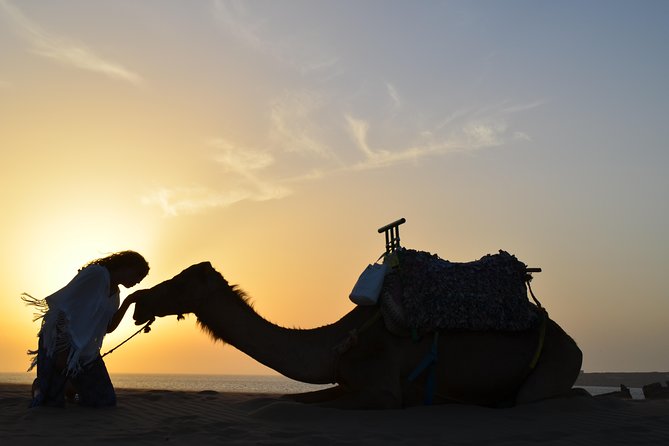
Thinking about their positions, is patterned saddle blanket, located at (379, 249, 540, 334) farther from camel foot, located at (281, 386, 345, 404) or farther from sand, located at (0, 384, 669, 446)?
camel foot, located at (281, 386, 345, 404)

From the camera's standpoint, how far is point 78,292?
7.74m

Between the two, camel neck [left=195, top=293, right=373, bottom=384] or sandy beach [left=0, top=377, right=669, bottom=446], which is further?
camel neck [left=195, top=293, right=373, bottom=384]

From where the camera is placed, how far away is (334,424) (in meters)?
6.45

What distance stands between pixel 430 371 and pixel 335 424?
205 centimetres

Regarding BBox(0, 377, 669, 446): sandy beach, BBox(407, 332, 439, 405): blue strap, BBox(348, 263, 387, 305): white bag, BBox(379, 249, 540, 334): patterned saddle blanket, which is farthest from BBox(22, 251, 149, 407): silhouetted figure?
BBox(407, 332, 439, 405): blue strap

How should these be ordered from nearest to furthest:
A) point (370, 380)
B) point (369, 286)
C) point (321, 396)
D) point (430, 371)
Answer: point (370, 380), point (430, 371), point (369, 286), point (321, 396)

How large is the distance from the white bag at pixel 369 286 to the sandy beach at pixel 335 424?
1.48 meters

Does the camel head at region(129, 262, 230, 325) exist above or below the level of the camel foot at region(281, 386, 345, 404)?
above

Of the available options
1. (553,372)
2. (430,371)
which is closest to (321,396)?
(430,371)

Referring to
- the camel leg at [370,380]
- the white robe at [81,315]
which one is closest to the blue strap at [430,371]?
the camel leg at [370,380]

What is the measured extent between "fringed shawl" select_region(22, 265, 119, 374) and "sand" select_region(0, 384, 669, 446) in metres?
0.68

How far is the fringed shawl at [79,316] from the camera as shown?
297 inches

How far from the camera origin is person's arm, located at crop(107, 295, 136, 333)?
8.14 meters

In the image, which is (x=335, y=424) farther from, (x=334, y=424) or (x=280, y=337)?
(x=280, y=337)
